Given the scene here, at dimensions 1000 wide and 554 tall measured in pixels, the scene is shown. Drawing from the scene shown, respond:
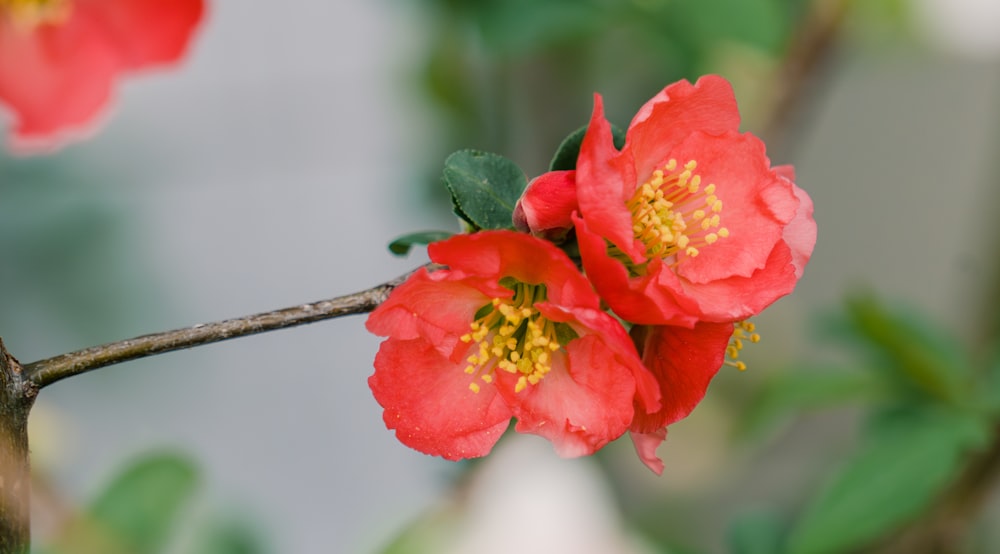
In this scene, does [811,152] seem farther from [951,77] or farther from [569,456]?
[569,456]

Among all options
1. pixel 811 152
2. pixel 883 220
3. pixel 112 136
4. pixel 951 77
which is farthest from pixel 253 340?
pixel 951 77

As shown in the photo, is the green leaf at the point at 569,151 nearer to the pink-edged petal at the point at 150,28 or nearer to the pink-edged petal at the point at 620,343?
the pink-edged petal at the point at 620,343

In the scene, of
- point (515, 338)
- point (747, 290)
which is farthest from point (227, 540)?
point (747, 290)

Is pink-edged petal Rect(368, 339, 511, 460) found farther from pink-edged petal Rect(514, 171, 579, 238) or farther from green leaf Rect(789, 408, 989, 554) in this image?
green leaf Rect(789, 408, 989, 554)

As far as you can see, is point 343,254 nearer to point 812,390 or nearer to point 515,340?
point 812,390

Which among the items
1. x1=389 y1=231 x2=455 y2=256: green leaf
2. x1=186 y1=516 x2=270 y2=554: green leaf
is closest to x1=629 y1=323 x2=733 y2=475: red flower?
x1=389 y1=231 x2=455 y2=256: green leaf

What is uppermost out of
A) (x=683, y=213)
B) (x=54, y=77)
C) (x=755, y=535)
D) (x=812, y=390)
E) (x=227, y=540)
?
(x=683, y=213)
